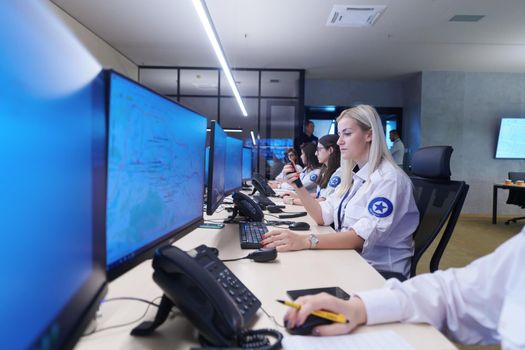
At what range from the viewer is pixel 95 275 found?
1.48 feet

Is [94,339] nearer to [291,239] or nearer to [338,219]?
[291,239]

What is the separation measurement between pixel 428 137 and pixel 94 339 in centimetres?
710

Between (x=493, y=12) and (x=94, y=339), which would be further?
(x=493, y=12)

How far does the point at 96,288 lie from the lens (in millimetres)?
→ 453

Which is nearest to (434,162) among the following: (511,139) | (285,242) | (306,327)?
(285,242)

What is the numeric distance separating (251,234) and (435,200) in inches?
35.1

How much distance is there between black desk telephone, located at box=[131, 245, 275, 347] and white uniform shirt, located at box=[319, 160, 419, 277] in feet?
2.75

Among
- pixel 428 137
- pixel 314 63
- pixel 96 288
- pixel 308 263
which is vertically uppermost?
pixel 314 63

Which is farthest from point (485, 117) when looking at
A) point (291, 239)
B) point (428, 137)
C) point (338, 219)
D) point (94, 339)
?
point (94, 339)

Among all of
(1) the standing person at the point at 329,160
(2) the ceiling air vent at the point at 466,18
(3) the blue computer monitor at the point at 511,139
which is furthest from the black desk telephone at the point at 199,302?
(3) the blue computer monitor at the point at 511,139

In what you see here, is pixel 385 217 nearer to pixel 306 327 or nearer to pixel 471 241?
pixel 306 327

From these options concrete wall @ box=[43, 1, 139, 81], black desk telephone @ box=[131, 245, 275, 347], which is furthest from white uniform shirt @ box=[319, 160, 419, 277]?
concrete wall @ box=[43, 1, 139, 81]

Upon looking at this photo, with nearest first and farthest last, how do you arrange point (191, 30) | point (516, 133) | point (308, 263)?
point (308, 263) → point (191, 30) → point (516, 133)

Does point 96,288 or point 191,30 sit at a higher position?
point 191,30
